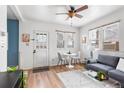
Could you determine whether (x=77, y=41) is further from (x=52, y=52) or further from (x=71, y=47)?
(x=52, y=52)

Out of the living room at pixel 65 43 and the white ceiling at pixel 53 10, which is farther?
the living room at pixel 65 43

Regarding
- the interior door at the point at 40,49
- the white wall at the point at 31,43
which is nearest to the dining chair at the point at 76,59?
the white wall at the point at 31,43

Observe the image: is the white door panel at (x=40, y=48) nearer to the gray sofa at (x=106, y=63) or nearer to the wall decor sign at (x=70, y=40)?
the wall decor sign at (x=70, y=40)

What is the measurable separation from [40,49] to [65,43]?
62.9 inches

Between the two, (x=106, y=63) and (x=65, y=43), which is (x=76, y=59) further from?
(x=106, y=63)

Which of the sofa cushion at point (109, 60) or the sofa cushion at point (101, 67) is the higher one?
the sofa cushion at point (109, 60)

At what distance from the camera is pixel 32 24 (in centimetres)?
523

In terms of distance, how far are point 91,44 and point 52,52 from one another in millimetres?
2163

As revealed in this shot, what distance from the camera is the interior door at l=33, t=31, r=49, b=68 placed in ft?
17.6

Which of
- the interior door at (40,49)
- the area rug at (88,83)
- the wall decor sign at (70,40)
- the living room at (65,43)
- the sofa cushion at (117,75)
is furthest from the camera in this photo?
the wall decor sign at (70,40)

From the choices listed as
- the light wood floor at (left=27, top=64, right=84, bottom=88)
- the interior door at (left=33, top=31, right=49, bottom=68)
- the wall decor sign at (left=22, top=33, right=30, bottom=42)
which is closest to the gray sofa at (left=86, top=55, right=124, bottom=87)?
the light wood floor at (left=27, top=64, right=84, bottom=88)

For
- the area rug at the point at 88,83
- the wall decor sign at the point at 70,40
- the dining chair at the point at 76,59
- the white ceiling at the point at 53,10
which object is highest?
the white ceiling at the point at 53,10

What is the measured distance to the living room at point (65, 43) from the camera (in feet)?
11.8
